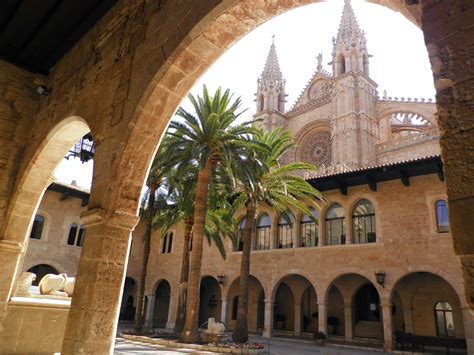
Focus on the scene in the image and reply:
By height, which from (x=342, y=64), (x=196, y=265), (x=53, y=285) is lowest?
(x=53, y=285)

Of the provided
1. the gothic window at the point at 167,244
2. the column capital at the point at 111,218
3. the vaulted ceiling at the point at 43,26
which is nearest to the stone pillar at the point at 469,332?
the column capital at the point at 111,218

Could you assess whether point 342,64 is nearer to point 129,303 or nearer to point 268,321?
point 268,321

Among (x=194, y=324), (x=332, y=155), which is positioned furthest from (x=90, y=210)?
(x=332, y=155)

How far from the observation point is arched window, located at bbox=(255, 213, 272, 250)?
18891 millimetres

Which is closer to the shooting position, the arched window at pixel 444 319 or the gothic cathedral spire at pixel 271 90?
the arched window at pixel 444 319

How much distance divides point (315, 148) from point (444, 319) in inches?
812

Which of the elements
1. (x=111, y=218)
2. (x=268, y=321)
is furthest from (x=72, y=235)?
(x=111, y=218)

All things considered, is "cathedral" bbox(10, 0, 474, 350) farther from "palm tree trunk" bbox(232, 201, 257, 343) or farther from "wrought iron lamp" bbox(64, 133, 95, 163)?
"wrought iron lamp" bbox(64, 133, 95, 163)

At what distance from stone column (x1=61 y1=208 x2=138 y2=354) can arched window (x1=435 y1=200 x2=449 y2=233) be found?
42.1 feet

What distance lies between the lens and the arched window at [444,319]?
47.8ft

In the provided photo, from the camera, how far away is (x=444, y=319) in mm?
14797

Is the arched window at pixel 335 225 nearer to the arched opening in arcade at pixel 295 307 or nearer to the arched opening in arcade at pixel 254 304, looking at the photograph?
the arched opening in arcade at pixel 295 307

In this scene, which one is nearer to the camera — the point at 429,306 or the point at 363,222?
the point at 429,306

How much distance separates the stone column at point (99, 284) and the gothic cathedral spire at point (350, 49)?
105 ft
